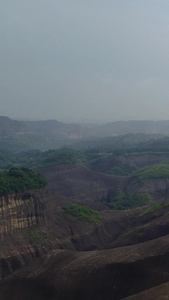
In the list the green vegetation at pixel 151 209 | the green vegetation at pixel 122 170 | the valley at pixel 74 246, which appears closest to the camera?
the valley at pixel 74 246

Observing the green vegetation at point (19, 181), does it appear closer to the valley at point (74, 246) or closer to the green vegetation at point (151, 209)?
the valley at point (74, 246)

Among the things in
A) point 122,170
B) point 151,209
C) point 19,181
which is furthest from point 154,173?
point 19,181

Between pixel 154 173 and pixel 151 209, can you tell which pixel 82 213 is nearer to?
pixel 151 209

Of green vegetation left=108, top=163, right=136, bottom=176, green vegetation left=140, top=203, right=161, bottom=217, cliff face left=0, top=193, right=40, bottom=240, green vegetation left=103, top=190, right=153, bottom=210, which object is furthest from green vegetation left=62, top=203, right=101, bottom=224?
green vegetation left=108, top=163, right=136, bottom=176

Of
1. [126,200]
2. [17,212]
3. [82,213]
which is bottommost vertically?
[126,200]

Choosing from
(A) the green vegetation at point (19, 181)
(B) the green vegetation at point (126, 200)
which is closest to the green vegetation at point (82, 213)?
(A) the green vegetation at point (19, 181)

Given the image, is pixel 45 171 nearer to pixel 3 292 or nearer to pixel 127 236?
pixel 127 236

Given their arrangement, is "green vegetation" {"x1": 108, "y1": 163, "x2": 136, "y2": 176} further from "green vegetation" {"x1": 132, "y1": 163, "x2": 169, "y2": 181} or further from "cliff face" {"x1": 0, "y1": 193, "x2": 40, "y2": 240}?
"cliff face" {"x1": 0, "y1": 193, "x2": 40, "y2": 240}
